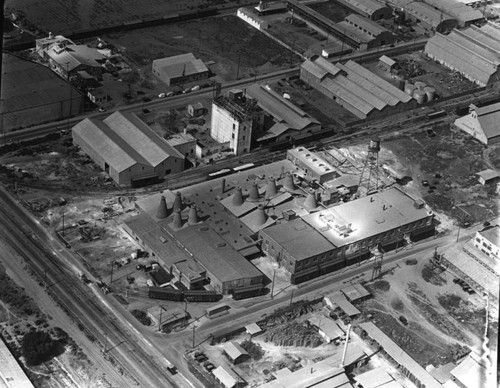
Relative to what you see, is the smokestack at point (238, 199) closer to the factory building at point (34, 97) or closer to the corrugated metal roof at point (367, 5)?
the factory building at point (34, 97)

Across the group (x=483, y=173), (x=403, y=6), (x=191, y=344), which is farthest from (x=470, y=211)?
(x=403, y=6)

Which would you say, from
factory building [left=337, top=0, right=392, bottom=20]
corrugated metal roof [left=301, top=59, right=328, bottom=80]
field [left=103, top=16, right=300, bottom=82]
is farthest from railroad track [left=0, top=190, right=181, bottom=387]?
factory building [left=337, top=0, right=392, bottom=20]

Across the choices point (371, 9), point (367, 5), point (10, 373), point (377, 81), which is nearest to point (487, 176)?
point (377, 81)

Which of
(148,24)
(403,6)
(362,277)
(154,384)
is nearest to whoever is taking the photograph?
(154,384)

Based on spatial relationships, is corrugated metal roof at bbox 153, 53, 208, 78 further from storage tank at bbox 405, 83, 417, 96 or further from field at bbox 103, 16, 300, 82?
storage tank at bbox 405, 83, 417, 96

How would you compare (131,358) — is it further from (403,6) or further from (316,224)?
(403,6)
